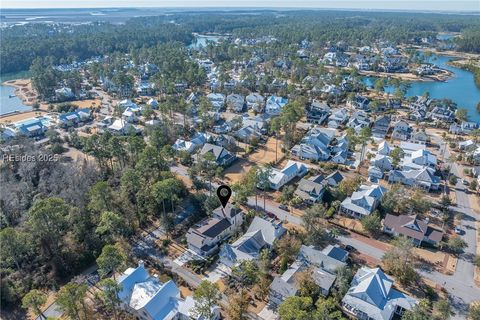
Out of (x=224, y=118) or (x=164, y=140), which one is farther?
(x=224, y=118)

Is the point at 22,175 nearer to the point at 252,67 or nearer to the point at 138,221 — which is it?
the point at 138,221

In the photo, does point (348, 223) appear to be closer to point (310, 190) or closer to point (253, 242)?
point (310, 190)

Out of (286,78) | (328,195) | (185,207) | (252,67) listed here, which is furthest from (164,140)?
(252,67)

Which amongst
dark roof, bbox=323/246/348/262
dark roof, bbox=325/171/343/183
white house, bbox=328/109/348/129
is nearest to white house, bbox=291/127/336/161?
dark roof, bbox=325/171/343/183

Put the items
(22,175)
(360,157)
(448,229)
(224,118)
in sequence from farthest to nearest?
(224,118), (360,157), (22,175), (448,229)

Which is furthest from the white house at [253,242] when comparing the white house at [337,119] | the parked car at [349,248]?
the white house at [337,119]

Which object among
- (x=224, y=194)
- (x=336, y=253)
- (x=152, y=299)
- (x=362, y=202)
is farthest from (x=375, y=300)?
(x=224, y=194)

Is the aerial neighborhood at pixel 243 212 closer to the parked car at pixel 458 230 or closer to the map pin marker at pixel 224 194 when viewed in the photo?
the parked car at pixel 458 230
